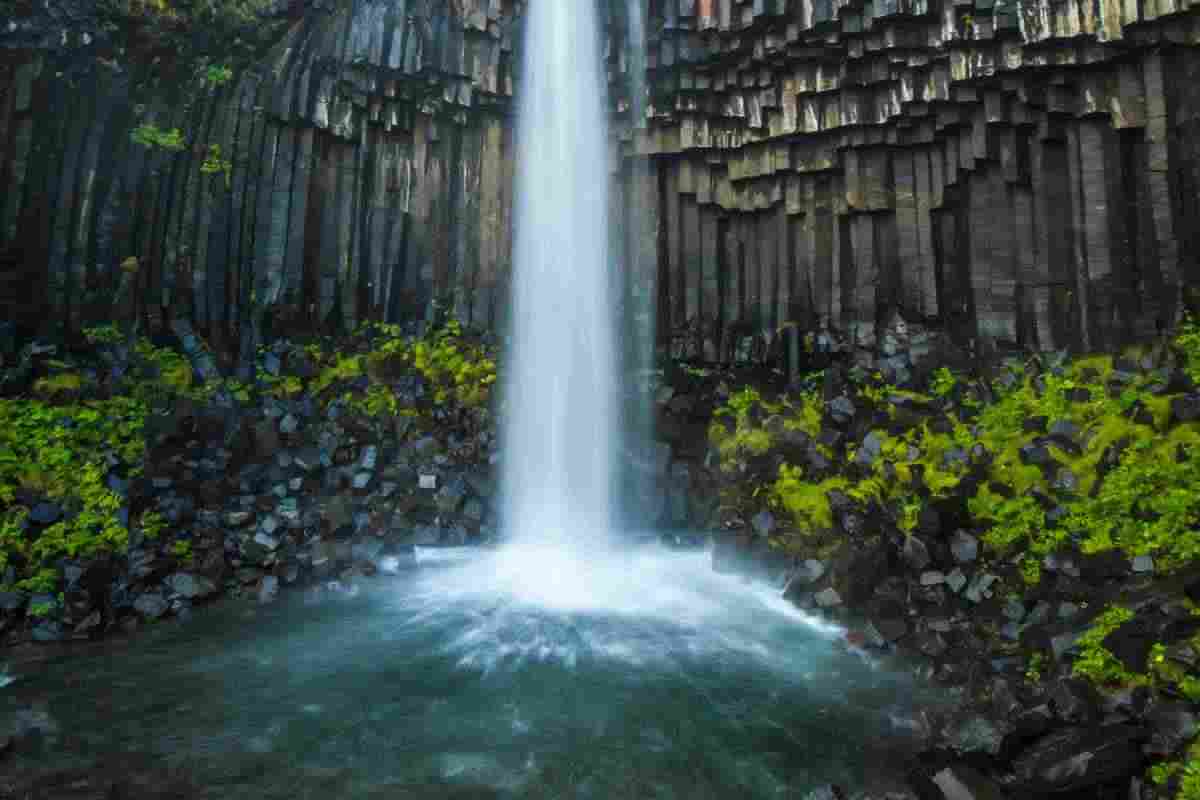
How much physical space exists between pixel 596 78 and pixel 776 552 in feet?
28.3

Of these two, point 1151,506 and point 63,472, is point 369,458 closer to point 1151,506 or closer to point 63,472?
point 63,472

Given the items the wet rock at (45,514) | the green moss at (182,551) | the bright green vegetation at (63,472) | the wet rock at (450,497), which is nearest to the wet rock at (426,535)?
the wet rock at (450,497)

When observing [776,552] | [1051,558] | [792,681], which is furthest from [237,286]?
[1051,558]

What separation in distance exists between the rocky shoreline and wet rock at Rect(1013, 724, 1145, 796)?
0.01 meters

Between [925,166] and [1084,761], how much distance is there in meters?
9.20

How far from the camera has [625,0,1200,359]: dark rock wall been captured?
969 cm

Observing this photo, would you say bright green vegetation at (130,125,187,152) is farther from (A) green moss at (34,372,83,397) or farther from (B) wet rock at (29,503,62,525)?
(B) wet rock at (29,503,62,525)

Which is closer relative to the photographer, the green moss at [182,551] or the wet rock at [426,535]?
the green moss at [182,551]

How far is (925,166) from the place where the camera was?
11.5 meters

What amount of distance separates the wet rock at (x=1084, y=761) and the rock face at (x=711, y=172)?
6.69 metres

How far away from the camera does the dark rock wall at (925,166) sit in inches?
381

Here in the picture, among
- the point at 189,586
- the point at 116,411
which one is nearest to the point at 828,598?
the point at 189,586

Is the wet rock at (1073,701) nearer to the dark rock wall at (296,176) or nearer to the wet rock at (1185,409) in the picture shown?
the wet rock at (1185,409)

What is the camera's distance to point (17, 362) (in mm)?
11016
